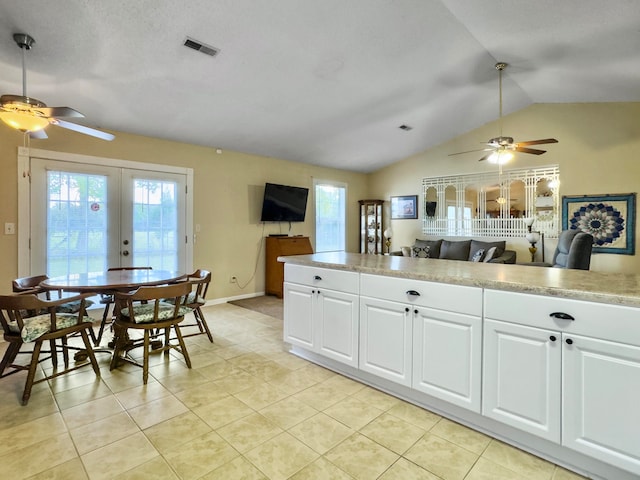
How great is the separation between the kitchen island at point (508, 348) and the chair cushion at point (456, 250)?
3636mm

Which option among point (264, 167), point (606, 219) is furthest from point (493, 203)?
point (264, 167)

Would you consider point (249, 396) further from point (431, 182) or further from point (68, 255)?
point (431, 182)

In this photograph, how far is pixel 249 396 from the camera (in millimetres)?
2395

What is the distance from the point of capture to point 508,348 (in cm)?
179

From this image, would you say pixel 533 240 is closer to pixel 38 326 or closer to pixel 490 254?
pixel 490 254

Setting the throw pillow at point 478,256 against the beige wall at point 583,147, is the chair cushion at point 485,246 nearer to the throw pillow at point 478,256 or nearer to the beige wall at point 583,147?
the throw pillow at point 478,256

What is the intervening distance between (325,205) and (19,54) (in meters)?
4.94

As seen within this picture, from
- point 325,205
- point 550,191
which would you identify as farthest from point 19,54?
point 550,191

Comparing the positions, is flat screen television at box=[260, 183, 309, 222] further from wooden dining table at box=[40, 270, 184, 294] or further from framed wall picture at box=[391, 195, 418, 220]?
wooden dining table at box=[40, 270, 184, 294]

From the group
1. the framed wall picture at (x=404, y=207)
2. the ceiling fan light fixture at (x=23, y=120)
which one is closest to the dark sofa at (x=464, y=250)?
the framed wall picture at (x=404, y=207)

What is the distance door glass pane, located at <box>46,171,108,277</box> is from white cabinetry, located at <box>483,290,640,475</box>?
4257mm

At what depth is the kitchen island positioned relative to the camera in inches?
59.5

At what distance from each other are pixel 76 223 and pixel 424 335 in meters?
4.01

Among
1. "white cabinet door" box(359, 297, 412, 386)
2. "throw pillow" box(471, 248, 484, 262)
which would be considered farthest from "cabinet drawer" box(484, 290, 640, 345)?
"throw pillow" box(471, 248, 484, 262)
